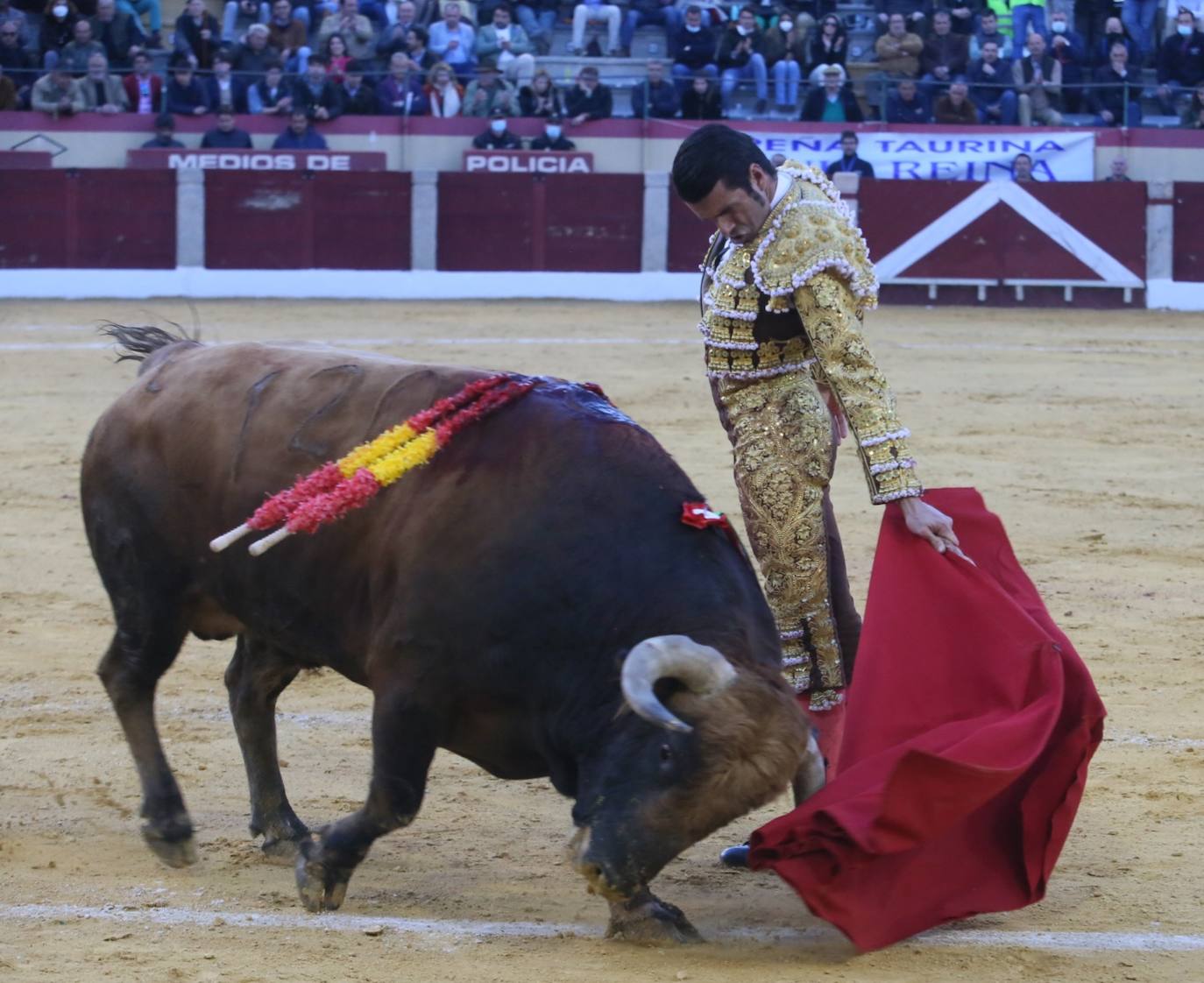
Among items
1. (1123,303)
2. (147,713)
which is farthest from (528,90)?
(147,713)

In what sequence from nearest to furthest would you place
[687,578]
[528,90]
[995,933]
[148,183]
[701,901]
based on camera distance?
[687,578]
[995,933]
[701,901]
[148,183]
[528,90]

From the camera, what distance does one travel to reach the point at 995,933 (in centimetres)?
304

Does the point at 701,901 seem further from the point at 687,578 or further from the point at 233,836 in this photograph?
the point at 233,836

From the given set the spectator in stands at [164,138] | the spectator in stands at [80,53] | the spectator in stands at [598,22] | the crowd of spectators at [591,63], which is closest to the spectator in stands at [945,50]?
the crowd of spectators at [591,63]

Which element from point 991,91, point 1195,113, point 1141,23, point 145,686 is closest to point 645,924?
point 145,686

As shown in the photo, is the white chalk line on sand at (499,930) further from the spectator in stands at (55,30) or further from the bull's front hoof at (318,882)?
the spectator in stands at (55,30)

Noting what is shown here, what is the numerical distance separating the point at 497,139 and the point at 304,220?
1.90 metres

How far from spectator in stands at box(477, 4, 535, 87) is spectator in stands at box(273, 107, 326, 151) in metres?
2.02

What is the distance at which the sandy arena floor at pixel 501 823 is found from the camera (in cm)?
290

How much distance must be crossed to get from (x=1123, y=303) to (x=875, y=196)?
7.36ft

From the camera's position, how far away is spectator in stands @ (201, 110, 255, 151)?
1459 centimetres

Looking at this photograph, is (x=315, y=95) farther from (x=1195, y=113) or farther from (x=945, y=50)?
(x=1195, y=113)

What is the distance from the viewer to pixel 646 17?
16734 mm

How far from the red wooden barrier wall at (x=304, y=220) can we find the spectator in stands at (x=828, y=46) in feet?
13.6
